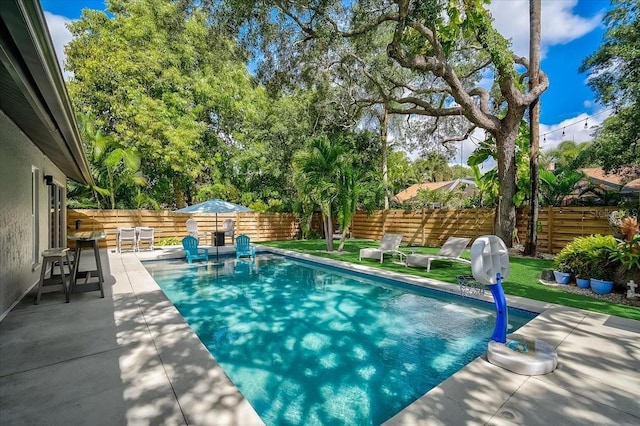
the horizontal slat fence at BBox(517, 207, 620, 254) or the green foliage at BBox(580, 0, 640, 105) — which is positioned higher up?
the green foliage at BBox(580, 0, 640, 105)

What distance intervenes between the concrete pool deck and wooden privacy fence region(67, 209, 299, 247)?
414 inches

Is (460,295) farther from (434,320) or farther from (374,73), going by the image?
(374,73)

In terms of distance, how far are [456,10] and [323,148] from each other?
6574 mm

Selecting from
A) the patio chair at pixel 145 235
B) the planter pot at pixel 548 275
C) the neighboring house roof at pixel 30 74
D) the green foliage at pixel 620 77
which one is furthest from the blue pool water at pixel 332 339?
the green foliage at pixel 620 77

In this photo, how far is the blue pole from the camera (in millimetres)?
3726

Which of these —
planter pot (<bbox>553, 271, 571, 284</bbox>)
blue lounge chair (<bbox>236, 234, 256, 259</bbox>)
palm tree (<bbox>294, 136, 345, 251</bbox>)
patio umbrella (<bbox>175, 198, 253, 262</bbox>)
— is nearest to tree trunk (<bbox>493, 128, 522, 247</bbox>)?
planter pot (<bbox>553, 271, 571, 284</bbox>)

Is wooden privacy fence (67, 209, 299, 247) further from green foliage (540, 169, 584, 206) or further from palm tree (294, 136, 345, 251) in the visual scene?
green foliage (540, 169, 584, 206)

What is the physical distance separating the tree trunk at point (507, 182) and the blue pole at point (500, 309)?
383 inches

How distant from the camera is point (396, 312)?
258 inches

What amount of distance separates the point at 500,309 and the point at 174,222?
16214 millimetres

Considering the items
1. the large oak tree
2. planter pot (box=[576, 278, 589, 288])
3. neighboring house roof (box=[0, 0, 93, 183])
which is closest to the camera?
neighboring house roof (box=[0, 0, 93, 183])

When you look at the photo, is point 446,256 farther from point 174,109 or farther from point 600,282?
point 174,109

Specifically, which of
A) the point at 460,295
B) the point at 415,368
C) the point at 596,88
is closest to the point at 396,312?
the point at 460,295

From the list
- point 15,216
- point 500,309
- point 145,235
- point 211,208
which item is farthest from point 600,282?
point 145,235
